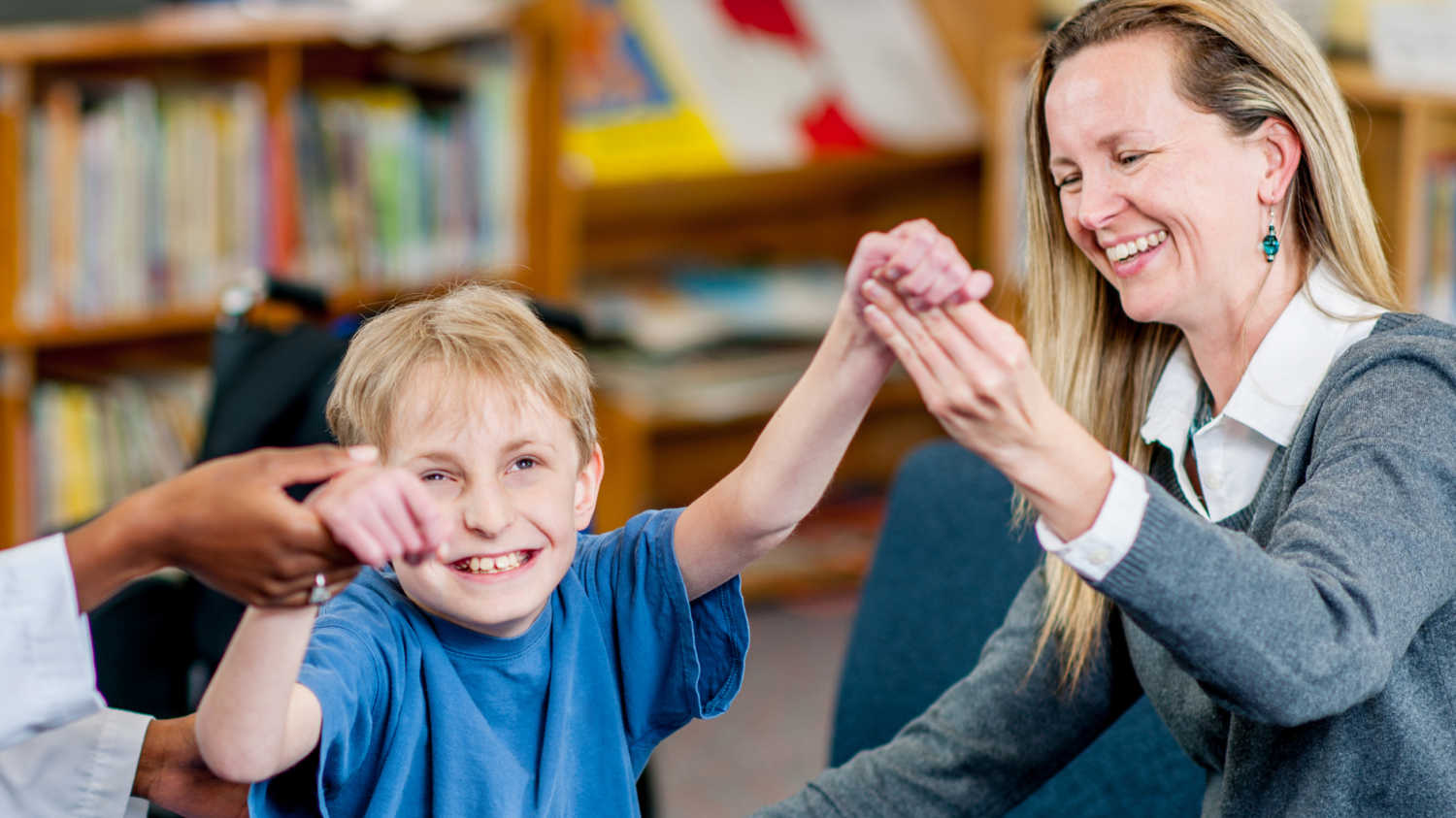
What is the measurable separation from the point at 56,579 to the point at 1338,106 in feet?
3.23

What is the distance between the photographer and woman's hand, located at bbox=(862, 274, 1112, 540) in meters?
0.83

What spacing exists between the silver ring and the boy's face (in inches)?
5.2

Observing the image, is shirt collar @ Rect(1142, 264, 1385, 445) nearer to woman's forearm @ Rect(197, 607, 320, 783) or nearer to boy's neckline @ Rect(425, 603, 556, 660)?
boy's neckline @ Rect(425, 603, 556, 660)

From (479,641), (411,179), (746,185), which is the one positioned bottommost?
(746,185)

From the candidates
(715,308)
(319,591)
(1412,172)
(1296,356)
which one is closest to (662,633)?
(319,591)

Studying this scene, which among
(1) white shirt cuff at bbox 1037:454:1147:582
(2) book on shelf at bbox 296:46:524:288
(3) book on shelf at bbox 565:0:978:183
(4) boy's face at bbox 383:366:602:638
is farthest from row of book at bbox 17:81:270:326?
(1) white shirt cuff at bbox 1037:454:1147:582

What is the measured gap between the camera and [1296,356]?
1126 millimetres

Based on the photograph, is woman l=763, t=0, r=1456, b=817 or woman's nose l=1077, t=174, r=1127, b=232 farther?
woman's nose l=1077, t=174, r=1127, b=232

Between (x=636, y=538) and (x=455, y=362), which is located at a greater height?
(x=455, y=362)

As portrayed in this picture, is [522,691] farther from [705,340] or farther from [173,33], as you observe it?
[705,340]

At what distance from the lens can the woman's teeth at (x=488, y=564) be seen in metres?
0.96

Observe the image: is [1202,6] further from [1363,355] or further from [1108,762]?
[1108,762]

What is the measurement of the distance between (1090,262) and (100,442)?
2028mm

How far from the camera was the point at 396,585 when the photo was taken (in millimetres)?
1039
